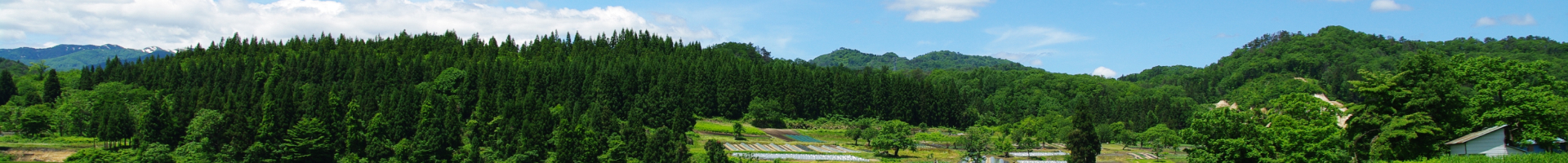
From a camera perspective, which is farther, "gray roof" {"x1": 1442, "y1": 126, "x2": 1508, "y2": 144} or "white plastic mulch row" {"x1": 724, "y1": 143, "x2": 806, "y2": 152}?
"white plastic mulch row" {"x1": 724, "y1": 143, "x2": 806, "y2": 152}

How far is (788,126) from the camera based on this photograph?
85.1m

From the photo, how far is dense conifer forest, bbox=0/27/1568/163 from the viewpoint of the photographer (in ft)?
103

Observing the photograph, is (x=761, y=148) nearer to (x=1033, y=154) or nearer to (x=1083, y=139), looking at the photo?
(x=1033, y=154)

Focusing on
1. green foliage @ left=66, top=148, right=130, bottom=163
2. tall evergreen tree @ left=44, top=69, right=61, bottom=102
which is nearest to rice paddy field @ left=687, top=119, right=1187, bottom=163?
green foliage @ left=66, top=148, right=130, bottom=163

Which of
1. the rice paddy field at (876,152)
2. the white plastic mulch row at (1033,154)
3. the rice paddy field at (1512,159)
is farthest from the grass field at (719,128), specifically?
the rice paddy field at (1512,159)

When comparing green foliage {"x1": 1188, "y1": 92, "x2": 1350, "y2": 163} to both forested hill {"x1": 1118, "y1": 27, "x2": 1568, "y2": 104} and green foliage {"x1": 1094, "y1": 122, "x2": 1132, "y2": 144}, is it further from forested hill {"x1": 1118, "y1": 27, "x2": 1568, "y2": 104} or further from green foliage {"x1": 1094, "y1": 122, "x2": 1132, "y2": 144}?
forested hill {"x1": 1118, "y1": 27, "x2": 1568, "y2": 104}

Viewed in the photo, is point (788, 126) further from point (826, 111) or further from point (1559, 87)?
point (1559, 87)

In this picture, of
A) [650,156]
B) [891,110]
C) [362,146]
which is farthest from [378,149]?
[891,110]

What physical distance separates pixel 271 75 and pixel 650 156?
2320 inches

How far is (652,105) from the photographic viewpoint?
77125 mm

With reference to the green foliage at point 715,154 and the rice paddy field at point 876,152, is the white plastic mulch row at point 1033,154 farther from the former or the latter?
the green foliage at point 715,154

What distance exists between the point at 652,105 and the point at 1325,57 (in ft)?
382

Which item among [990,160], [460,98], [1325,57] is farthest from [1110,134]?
[1325,57]

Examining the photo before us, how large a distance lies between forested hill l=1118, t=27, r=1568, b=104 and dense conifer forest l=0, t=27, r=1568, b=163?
2.18ft
